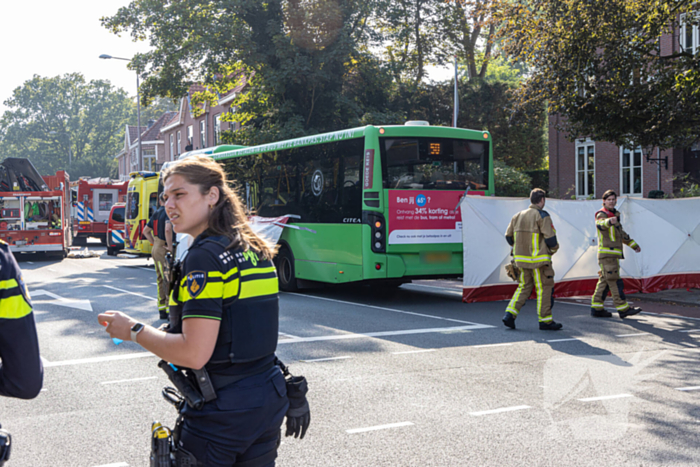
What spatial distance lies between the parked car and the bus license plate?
58.8 feet

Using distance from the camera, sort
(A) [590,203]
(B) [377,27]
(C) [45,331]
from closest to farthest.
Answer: (C) [45,331] → (A) [590,203] → (B) [377,27]

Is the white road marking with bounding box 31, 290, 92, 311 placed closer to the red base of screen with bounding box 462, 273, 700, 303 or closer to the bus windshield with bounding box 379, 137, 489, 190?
the bus windshield with bounding box 379, 137, 489, 190

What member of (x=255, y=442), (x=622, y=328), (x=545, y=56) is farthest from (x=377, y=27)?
(x=255, y=442)

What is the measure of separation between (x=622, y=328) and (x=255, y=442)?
8020mm

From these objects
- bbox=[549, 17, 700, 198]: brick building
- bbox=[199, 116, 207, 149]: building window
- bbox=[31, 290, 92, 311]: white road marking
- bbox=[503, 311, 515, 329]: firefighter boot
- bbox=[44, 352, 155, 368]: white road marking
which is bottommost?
bbox=[31, 290, 92, 311]: white road marking

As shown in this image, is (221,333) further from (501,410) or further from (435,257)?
(435,257)

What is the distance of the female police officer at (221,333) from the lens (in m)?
2.22

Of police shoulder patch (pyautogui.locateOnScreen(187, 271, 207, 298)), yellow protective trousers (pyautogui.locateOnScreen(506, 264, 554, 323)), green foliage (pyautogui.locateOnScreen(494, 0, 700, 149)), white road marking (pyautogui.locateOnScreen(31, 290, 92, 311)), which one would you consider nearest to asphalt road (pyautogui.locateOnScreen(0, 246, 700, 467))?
yellow protective trousers (pyautogui.locateOnScreen(506, 264, 554, 323))

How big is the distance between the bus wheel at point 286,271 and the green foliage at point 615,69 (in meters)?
6.45

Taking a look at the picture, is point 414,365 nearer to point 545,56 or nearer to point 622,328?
point 622,328

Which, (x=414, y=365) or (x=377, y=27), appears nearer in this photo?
(x=414, y=365)

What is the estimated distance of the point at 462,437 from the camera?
4.71m

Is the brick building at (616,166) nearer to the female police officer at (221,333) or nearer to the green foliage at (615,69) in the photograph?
the green foliage at (615,69)

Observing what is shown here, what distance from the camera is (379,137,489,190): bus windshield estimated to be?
11.9 metres
